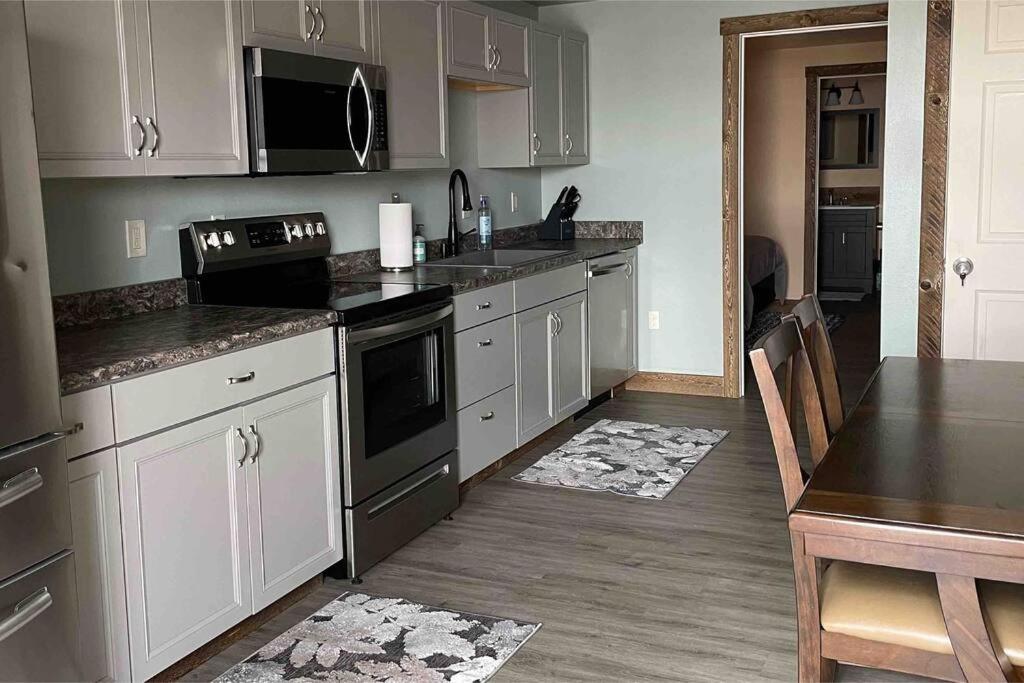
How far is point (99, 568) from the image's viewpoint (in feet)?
7.66

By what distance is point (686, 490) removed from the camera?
4203 mm

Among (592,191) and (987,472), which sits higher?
(592,191)

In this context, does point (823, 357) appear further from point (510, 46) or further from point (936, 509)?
point (510, 46)

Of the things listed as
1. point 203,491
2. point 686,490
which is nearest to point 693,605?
point 686,490

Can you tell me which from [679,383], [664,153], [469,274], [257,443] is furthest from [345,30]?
[679,383]

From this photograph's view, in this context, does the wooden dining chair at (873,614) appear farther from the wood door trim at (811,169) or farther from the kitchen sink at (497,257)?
the wood door trim at (811,169)

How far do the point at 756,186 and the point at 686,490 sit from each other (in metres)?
6.09

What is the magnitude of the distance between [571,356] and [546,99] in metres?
1.43

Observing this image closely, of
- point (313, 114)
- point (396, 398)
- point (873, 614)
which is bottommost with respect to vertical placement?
point (873, 614)

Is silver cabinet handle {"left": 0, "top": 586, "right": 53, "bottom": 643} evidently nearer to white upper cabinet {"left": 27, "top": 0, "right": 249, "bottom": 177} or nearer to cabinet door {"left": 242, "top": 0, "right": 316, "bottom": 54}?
white upper cabinet {"left": 27, "top": 0, "right": 249, "bottom": 177}

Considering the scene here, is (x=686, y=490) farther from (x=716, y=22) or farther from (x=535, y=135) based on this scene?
(x=716, y=22)

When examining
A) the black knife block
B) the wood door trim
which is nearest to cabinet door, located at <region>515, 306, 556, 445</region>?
the black knife block

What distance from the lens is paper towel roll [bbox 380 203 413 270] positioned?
14.1ft

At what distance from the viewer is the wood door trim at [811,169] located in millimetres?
9289
